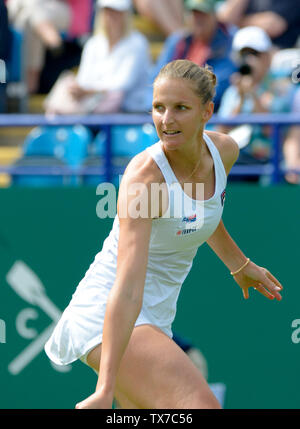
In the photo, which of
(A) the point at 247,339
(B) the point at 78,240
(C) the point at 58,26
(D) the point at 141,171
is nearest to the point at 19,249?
(B) the point at 78,240

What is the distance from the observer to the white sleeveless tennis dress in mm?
3043

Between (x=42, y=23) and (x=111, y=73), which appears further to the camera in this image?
(x=42, y=23)

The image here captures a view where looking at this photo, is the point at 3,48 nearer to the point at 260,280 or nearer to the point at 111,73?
the point at 111,73

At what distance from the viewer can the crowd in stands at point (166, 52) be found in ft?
18.0

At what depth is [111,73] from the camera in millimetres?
6422

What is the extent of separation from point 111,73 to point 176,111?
3552mm

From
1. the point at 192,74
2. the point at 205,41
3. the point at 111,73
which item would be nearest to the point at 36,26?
the point at 111,73

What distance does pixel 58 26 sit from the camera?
24.1 ft

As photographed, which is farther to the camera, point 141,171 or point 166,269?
point 166,269

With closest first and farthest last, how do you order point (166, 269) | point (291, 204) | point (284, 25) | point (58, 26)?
point (166, 269)
point (291, 204)
point (284, 25)
point (58, 26)

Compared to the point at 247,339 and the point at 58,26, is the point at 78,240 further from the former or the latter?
the point at 58,26

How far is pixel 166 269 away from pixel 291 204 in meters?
1.82

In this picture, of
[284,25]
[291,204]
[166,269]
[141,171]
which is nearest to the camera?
[141,171]
